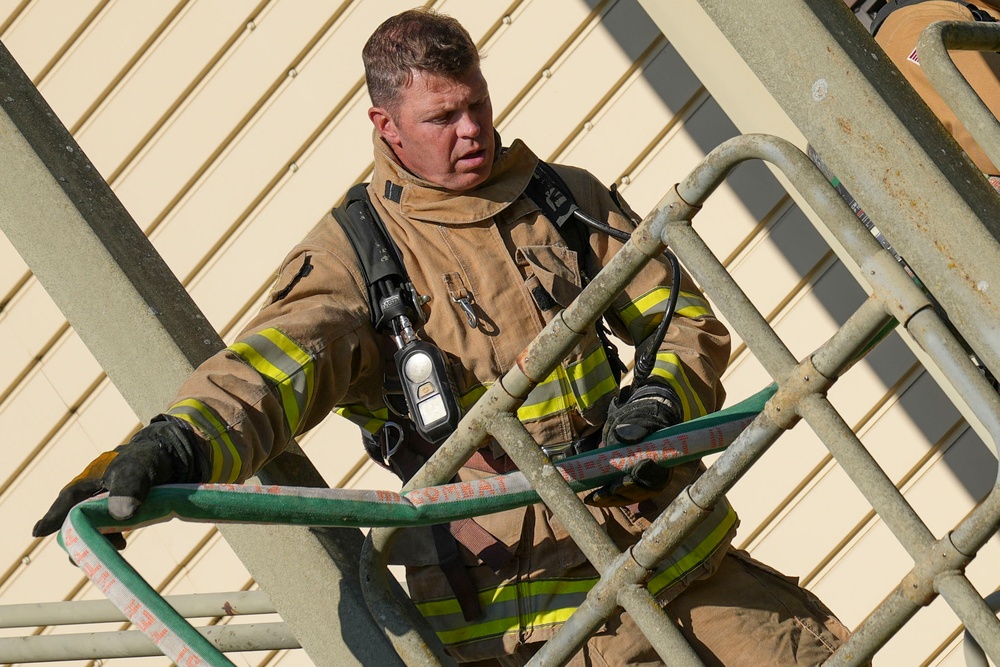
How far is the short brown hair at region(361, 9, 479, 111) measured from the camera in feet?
7.19

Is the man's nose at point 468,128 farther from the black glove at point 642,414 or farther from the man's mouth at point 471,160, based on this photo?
the black glove at point 642,414

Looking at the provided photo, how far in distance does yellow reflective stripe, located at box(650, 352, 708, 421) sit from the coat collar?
423 mm

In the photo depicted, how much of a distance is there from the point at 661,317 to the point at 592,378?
0.19 metres

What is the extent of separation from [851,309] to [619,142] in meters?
0.92

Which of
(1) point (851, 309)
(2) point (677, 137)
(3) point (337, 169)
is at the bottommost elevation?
(1) point (851, 309)

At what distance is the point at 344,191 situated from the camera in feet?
12.4

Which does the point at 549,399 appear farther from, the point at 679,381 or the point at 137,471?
the point at 137,471

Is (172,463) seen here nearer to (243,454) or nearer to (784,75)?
(243,454)

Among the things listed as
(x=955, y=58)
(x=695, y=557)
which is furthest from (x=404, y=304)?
(x=955, y=58)

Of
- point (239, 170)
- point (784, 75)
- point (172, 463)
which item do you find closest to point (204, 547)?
point (239, 170)

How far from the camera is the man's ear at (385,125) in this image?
7.44 feet

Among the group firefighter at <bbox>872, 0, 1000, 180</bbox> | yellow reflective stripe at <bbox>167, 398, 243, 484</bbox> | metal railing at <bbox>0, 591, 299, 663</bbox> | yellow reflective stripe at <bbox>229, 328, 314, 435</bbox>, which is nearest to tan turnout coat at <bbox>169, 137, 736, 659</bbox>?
yellow reflective stripe at <bbox>229, 328, 314, 435</bbox>

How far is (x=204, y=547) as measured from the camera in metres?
3.95

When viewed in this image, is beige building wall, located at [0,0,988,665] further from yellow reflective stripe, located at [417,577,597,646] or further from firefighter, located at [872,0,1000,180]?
yellow reflective stripe, located at [417,577,597,646]
